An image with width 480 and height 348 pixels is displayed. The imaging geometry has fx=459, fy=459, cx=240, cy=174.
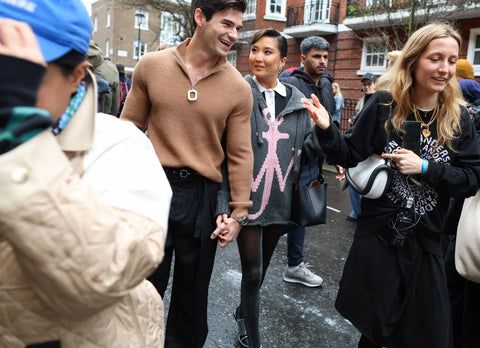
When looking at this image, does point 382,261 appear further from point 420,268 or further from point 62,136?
point 62,136

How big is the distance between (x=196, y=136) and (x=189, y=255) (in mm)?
644

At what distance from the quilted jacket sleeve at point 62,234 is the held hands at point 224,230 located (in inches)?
60.1

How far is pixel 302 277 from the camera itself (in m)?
4.12

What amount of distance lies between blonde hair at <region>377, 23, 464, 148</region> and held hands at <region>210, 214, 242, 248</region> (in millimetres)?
1011

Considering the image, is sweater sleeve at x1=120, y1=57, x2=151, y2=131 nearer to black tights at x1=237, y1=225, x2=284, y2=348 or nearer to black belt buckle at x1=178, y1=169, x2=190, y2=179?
black belt buckle at x1=178, y1=169, x2=190, y2=179

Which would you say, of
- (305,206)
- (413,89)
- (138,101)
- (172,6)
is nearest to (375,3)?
(172,6)

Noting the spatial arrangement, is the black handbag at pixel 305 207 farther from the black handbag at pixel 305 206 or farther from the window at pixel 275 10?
the window at pixel 275 10

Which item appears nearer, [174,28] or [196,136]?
[196,136]

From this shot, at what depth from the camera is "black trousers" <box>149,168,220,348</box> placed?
2.38 m

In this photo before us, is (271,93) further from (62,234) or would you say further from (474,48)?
(474,48)

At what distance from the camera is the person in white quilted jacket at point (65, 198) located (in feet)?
2.38

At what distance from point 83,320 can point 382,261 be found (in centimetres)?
190

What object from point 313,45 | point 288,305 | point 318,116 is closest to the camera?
point 318,116

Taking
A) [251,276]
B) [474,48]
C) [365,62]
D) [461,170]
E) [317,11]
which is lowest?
[251,276]
